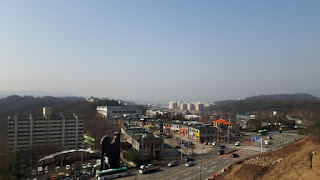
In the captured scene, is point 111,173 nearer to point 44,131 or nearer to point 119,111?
point 44,131

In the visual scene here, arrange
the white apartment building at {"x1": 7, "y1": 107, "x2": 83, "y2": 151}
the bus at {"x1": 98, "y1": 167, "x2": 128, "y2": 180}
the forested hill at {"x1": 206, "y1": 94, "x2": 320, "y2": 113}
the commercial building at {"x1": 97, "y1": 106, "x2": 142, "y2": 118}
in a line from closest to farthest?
the bus at {"x1": 98, "y1": 167, "x2": 128, "y2": 180}, the white apartment building at {"x1": 7, "y1": 107, "x2": 83, "y2": 151}, the commercial building at {"x1": 97, "y1": 106, "x2": 142, "y2": 118}, the forested hill at {"x1": 206, "y1": 94, "x2": 320, "y2": 113}

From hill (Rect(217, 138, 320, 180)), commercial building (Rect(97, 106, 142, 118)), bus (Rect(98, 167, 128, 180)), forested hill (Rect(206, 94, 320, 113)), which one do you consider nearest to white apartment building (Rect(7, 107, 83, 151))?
bus (Rect(98, 167, 128, 180))

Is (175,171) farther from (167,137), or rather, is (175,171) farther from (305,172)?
(167,137)

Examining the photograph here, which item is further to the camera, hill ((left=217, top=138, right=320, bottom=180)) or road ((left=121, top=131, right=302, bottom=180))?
road ((left=121, top=131, right=302, bottom=180))

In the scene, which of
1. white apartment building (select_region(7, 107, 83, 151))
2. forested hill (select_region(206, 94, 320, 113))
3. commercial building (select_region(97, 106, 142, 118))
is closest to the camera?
white apartment building (select_region(7, 107, 83, 151))

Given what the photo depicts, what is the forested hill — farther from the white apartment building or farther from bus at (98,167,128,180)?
bus at (98,167,128,180)

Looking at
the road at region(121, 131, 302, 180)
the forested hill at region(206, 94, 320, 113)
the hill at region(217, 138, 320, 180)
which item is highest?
the forested hill at region(206, 94, 320, 113)

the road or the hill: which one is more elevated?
the hill

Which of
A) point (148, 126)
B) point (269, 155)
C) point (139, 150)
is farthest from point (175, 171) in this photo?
point (148, 126)
